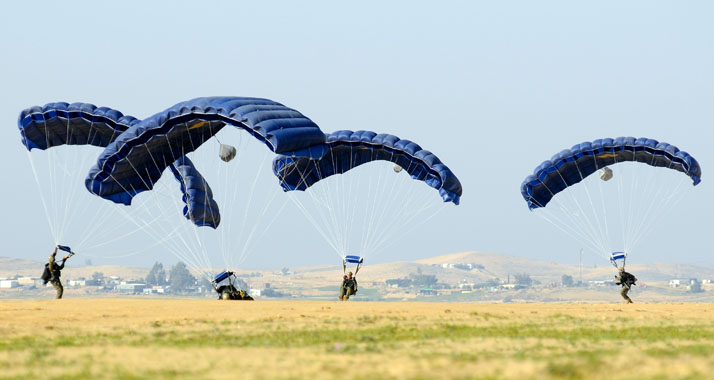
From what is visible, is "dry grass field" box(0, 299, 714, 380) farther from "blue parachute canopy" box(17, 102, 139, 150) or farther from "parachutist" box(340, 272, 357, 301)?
"blue parachute canopy" box(17, 102, 139, 150)

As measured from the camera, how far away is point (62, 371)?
18.6 m

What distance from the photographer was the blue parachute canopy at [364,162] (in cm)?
3941

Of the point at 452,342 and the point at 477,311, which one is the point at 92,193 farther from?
the point at 452,342

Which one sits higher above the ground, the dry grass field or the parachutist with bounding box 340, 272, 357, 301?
the parachutist with bounding box 340, 272, 357, 301

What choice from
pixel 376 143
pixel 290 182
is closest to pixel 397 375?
pixel 376 143

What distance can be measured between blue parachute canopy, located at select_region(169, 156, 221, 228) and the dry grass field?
12.9ft

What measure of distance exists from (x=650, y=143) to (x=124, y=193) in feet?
68.5

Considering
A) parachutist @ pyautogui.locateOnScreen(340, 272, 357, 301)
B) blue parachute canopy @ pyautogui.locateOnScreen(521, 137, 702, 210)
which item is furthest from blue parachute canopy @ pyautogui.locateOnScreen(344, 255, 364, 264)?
blue parachute canopy @ pyautogui.locateOnScreen(521, 137, 702, 210)

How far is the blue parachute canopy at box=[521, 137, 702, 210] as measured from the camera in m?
39.2

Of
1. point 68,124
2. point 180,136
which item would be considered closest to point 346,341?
point 180,136

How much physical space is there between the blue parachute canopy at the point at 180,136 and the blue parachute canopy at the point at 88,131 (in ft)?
4.85

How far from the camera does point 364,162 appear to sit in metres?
42.5

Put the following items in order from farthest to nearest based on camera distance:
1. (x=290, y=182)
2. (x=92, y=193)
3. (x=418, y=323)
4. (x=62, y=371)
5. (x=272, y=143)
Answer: (x=290, y=182)
(x=92, y=193)
(x=272, y=143)
(x=418, y=323)
(x=62, y=371)

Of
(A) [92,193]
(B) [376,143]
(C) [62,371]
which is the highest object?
(B) [376,143]
